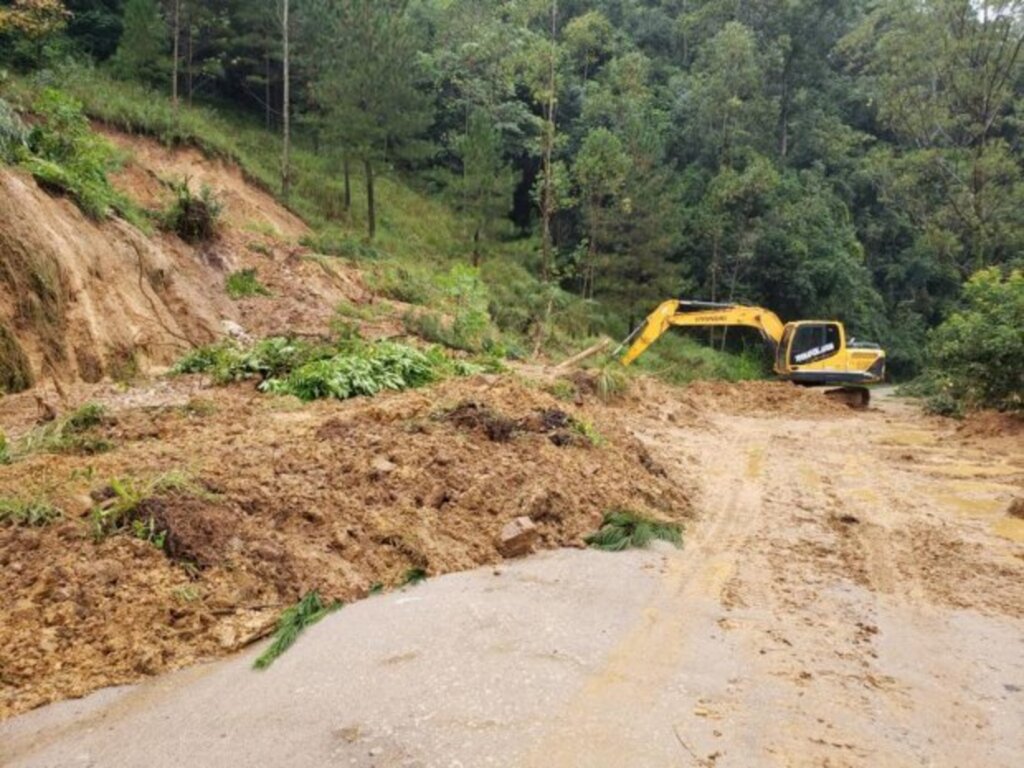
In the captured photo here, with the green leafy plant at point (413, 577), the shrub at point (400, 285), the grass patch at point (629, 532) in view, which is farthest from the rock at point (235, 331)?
the green leafy plant at point (413, 577)

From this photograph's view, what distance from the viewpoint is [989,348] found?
14.1m

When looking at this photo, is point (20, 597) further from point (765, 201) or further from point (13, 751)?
point (765, 201)

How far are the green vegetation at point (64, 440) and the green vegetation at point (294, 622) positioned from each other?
2.64m

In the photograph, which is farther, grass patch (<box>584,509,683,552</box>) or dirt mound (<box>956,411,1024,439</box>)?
dirt mound (<box>956,411,1024,439</box>)

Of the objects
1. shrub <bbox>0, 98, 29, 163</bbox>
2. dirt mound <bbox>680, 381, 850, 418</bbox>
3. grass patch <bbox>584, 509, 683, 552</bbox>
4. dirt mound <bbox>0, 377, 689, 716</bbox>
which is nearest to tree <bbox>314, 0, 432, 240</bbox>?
dirt mound <bbox>680, 381, 850, 418</bbox>

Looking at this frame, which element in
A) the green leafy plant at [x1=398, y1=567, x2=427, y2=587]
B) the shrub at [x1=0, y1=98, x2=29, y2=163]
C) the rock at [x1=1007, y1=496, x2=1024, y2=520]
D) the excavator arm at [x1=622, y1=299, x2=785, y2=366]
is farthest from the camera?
the excavator arm at [x1=622, y1=299, x2=785, y2=366]

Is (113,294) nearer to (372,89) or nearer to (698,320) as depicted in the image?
(698,320)

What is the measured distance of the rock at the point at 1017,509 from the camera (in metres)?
7.93

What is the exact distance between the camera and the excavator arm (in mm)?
19797

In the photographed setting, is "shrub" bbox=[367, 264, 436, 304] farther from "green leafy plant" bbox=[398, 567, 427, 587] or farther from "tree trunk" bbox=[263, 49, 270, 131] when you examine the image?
"tree trunk" bbox=[263, 49, 270, 131]

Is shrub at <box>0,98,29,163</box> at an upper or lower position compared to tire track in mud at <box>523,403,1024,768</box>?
upper

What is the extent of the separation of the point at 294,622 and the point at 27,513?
178 cm

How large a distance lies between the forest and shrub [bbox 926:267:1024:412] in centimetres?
6

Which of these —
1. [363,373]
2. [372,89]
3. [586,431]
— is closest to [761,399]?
[586,431]
